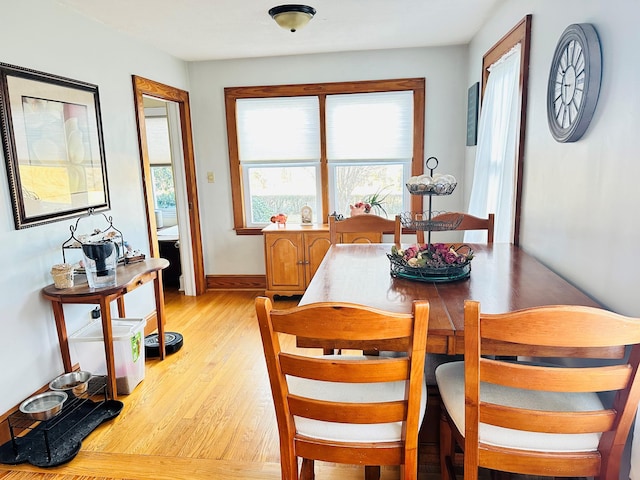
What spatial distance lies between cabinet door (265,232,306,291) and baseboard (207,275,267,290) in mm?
415

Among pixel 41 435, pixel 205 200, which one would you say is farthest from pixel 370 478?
pixel 205 200

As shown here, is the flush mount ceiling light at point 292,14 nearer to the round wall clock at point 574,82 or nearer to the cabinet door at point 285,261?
the round wall clock at point 574,82

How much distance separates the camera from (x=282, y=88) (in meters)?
4.21

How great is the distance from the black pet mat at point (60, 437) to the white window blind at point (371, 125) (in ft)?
9.72

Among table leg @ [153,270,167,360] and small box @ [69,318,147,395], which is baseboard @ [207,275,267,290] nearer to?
table leg @ [153,270,167,360]

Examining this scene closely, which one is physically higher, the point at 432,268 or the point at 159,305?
the point at 432,268

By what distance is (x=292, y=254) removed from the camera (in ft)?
13.6

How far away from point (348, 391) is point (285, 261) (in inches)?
109

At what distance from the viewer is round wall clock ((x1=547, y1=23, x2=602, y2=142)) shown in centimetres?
163

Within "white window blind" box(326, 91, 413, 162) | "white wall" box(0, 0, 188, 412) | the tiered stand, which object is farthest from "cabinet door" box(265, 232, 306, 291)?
the tiered stand

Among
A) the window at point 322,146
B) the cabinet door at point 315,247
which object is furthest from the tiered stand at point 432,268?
the window at point 322,146

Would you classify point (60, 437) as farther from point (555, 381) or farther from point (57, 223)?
point (555, 381)

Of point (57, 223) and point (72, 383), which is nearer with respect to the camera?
point (72, 383)

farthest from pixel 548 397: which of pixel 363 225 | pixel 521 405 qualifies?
pixel 363 225
